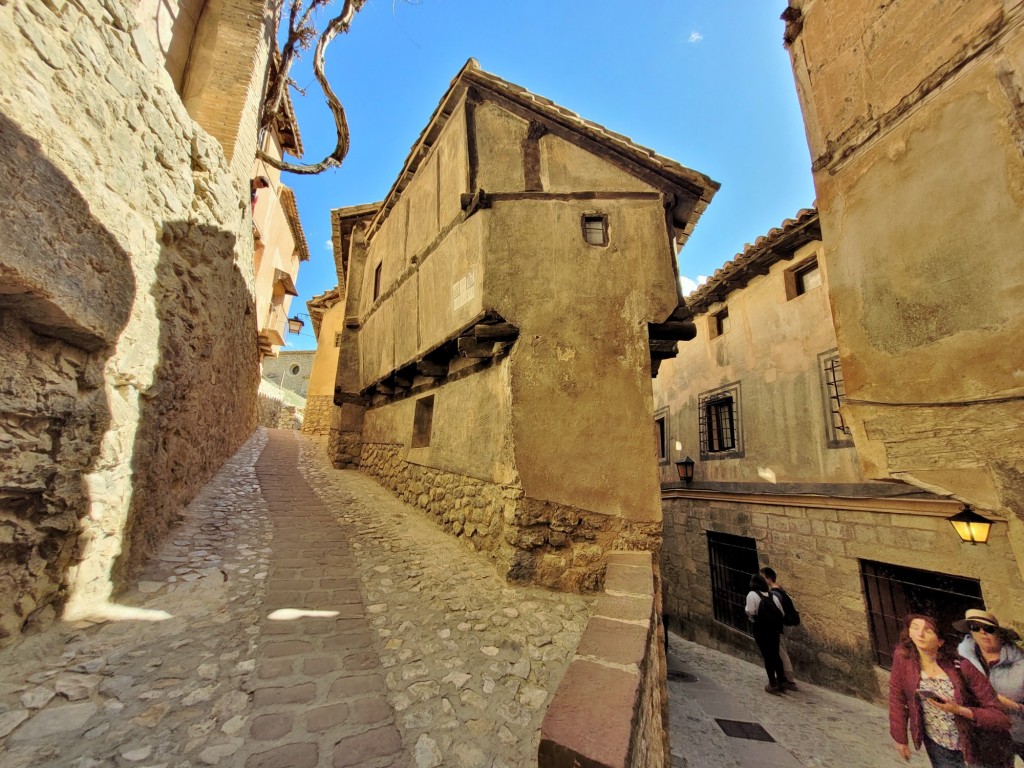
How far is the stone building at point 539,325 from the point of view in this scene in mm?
4258

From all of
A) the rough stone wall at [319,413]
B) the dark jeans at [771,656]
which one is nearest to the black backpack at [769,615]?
the dark jeans at [771,656]

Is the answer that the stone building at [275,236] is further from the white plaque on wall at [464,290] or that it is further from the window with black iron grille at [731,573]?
the window with black iron grille at [731,573]

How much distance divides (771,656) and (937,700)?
3392 millimetres

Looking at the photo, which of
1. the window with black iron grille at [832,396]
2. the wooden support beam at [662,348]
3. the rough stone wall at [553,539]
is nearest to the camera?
the rough stone wall at [553,539]

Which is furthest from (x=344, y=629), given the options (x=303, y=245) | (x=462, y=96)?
(x=303, y=245)

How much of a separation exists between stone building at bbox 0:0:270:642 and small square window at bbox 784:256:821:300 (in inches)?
397

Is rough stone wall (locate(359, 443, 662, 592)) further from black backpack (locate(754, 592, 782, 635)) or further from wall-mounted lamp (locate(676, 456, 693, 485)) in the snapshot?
wall-mounted lamp (locate(676, 456, 693, 485))

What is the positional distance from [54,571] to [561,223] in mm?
5477

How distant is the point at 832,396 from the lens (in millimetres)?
7293

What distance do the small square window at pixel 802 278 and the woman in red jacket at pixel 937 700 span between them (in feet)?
22.1

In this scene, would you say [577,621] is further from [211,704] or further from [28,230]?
[28,230]

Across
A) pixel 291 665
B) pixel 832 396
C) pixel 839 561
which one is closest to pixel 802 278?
pixel 832 396

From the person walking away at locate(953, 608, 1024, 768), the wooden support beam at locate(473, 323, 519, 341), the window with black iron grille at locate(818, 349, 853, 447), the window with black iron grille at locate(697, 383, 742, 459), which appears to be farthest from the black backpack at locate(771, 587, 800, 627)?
→ the wooden support beam at locate(473, 323, 519, 341)

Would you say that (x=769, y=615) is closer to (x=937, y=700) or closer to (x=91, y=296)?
(x=937, y=700)
